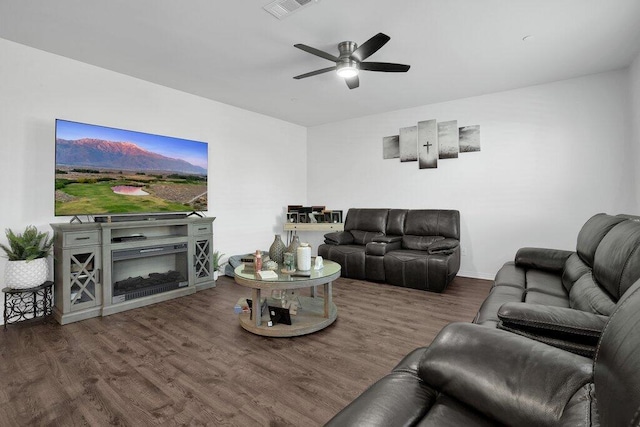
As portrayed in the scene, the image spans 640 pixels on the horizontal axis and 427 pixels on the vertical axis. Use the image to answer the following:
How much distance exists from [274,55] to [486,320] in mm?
3080

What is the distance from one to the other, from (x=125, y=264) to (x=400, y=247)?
12.2ft

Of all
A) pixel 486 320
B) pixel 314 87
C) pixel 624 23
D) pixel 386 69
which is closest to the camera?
pixel 486 320

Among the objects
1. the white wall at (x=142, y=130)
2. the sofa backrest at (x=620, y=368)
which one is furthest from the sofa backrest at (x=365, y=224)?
the sofa backrest at (x=620, y=368)

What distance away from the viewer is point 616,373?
→ 0.63 metres

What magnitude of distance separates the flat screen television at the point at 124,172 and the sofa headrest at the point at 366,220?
2460 millimetres

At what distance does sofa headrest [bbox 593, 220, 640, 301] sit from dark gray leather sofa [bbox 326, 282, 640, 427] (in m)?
0.80

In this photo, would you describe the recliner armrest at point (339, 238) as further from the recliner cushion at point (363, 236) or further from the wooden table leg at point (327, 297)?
the wooden table leg at point (327, 297)

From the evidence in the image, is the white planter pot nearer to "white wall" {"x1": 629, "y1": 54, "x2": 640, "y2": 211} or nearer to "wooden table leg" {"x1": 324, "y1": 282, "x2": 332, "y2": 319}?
"wooden table leg" {"x1": 324, "y1": 282, "x2": 332, "y2": 319}

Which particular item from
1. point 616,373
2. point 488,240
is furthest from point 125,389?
point 488,240

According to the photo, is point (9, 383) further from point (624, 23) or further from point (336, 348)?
point (624, 23)

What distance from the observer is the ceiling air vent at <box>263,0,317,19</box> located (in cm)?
236

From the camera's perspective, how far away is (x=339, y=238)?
5.00m

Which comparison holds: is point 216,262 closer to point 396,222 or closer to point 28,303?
point 28,303

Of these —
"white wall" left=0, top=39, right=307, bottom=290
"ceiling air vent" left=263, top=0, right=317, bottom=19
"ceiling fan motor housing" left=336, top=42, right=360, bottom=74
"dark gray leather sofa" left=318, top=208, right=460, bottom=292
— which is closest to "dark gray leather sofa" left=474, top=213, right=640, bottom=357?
"dark gray leather sofa" left=318, top=208, right=460, bottom=292
